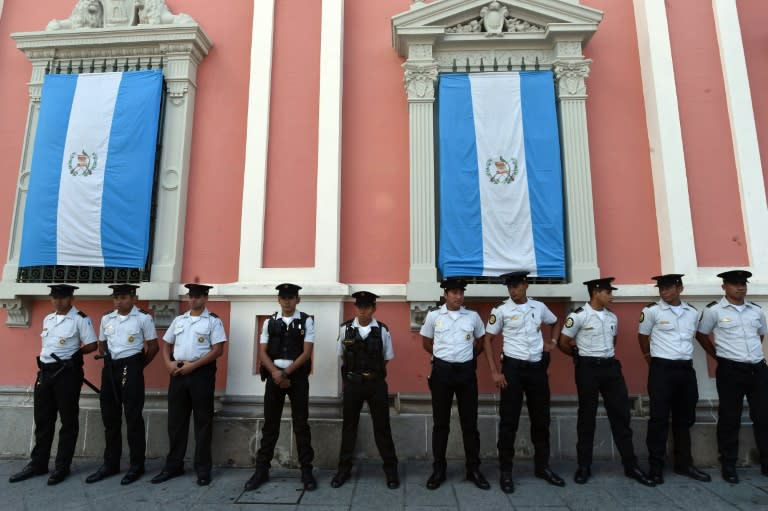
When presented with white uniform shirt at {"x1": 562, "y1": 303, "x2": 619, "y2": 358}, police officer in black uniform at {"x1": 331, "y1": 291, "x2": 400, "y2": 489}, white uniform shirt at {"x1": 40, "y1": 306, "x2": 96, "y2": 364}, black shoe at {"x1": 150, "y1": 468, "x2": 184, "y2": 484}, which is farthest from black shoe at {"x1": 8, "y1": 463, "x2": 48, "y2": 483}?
white uniform shirt at {"x1": 562, "y1": 303, "x2": 619, "y2": 358}

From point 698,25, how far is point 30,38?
924 cm

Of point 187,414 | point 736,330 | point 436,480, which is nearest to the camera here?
point 436,480

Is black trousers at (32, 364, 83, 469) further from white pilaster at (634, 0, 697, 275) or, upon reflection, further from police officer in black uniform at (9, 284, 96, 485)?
white pilaster at (634, 0, 697, 275)

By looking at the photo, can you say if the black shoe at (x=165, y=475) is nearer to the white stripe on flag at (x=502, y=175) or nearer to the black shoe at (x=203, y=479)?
the black shoe at (x=203, y=479)

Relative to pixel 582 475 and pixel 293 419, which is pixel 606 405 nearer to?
pixel 582 475

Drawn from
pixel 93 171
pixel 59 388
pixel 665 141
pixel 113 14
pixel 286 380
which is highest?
pixel 113 14

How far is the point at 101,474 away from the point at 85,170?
3.83m

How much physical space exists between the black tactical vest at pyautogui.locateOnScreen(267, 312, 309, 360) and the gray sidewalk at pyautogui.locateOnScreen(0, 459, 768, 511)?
1.30 m

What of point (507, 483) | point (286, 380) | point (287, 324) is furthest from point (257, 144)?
point (507, 483)

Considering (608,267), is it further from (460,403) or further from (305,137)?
(305,137)

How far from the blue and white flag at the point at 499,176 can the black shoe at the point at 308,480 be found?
273cm

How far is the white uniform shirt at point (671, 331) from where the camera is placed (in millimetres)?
4820

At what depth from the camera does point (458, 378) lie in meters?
4.61

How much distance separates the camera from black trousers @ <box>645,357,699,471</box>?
4.77 metres
